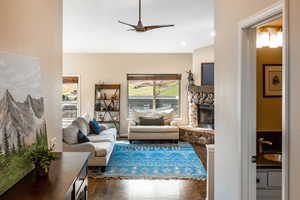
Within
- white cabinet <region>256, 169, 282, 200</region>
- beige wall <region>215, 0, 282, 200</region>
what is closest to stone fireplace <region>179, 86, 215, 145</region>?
beige wall <region>215, 0, 282, 200</region>

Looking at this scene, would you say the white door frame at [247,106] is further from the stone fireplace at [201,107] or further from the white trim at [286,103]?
the stone fireplace at [201,107]

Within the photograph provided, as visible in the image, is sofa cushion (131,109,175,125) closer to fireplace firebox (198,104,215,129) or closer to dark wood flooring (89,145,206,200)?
fireplace firebox (198,104,215,129)

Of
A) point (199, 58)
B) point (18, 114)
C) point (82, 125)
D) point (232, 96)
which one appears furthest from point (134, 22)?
point (18, 114)

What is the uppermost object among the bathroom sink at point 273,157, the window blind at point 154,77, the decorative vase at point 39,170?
the window blind at point 154,77

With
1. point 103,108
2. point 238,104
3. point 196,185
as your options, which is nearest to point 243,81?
point 238,104

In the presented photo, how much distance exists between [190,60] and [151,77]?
1.44 m

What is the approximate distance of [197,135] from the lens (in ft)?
22.0

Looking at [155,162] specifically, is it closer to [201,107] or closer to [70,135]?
[70,135]

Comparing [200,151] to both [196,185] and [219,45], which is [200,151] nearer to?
[196,185]

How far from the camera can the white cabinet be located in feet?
7.43

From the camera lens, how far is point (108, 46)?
705 cm

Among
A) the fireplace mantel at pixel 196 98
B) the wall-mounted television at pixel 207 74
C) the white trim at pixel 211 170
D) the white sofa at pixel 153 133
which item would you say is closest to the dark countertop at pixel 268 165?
the white trim at pixel 211 170

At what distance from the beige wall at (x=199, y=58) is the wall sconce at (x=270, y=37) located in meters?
4.38

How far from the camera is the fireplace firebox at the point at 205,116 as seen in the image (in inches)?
277
